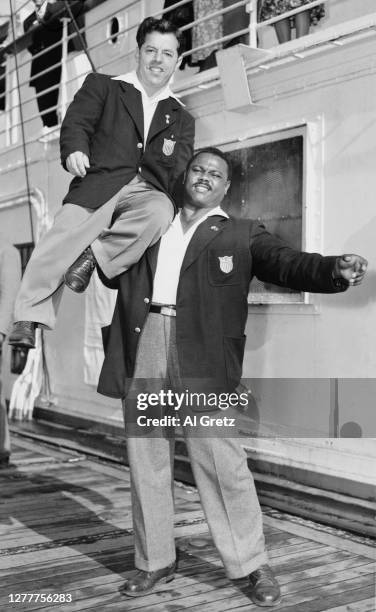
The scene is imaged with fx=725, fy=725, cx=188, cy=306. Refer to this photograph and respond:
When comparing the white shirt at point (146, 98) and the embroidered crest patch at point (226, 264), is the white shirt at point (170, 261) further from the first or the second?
the white shirt at point (146, 98)

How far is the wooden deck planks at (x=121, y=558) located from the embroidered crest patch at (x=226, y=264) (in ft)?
5.33

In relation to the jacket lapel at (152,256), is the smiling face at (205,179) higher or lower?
higher

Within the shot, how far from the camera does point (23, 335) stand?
12.0ft

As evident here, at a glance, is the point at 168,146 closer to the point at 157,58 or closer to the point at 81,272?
the point at 157,58

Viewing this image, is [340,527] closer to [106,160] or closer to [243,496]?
[243,496]

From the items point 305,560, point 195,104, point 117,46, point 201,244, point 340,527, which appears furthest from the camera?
point 117,46

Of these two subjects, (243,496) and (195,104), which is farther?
(195,104)

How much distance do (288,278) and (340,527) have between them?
7.50ft

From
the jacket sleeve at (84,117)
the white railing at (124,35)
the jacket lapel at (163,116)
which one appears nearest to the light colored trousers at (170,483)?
the jacket sleeve at (84,117)

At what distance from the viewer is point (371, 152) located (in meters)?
4.93

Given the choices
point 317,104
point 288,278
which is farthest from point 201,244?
point 317,104

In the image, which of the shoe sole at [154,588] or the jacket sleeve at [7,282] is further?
the jacket sleeve at [7,282]

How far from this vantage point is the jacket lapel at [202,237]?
11.6 feet

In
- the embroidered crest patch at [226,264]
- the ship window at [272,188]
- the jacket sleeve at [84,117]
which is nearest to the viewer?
the embroidered crest patch at [226,264]
